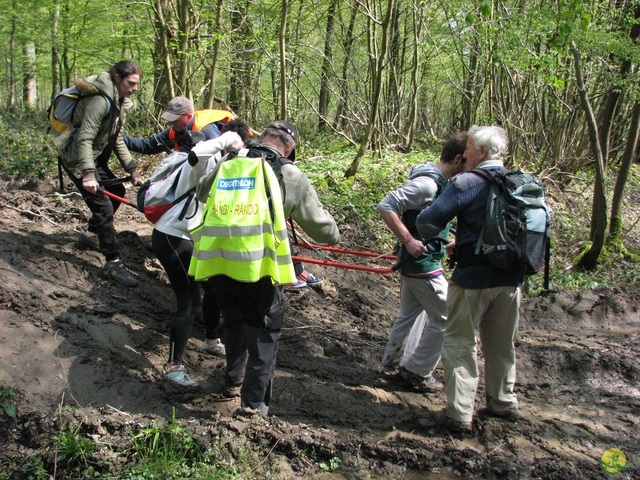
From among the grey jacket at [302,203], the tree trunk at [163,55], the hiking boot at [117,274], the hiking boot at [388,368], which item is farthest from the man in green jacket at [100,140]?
the tree trunk at [163,55]

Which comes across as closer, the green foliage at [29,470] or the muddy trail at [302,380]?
the green foliage at [29,470]

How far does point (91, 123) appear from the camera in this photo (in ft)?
17.3

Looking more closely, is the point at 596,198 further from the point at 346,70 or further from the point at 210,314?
the point at 346,70

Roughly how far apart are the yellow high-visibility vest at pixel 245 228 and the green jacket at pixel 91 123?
8.27ft

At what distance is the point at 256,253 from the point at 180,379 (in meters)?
1.58

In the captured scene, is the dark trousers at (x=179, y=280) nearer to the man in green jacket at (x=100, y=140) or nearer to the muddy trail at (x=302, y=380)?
the muddy trail at (x=302, y=380)

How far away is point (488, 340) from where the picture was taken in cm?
403

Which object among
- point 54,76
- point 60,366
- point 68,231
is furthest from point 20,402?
point 54,76

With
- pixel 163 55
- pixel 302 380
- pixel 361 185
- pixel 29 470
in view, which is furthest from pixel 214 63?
pixel 29 470

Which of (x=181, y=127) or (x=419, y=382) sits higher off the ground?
(x=181, y=127)

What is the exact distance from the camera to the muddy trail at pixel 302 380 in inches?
136

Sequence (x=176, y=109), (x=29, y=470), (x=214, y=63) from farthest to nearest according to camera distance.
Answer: (x=214, y=63) → (x=176, y=109) → (x=29, y=470)

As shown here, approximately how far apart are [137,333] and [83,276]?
113 cm

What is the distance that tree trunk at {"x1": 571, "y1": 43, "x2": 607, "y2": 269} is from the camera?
7977mm
